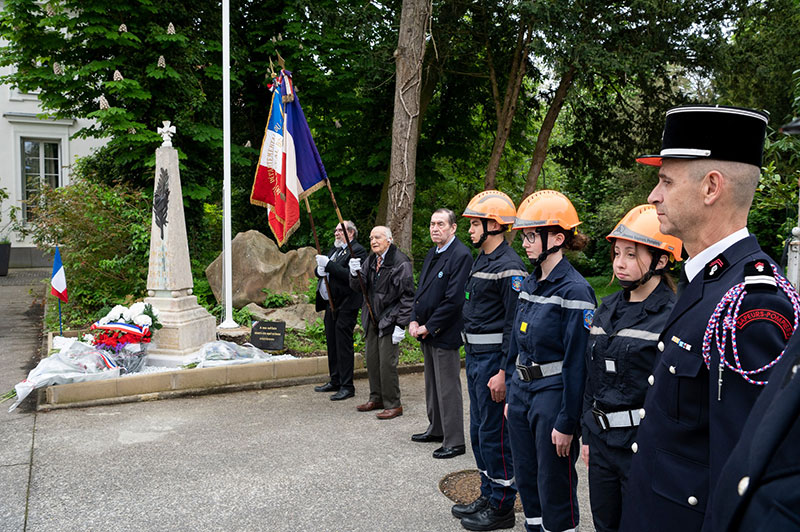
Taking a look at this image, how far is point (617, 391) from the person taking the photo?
117 inches

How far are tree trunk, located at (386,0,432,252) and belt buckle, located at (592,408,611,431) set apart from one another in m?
8.34

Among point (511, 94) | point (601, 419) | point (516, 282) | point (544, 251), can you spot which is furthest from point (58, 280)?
point (511, 94)

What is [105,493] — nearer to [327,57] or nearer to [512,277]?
[512,277]

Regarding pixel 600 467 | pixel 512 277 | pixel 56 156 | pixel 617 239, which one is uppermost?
pixel 56 156

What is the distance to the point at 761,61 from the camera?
45.2 feet

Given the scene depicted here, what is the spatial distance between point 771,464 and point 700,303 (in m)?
0.93

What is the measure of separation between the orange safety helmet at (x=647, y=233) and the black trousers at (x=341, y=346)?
5218mm

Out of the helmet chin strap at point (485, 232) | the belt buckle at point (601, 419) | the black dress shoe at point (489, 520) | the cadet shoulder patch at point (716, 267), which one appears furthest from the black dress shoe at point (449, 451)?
the cadet shoulder patch at point (716, 267)

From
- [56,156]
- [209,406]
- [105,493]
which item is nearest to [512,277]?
[105,493]

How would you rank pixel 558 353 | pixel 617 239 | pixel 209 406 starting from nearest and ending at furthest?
pixel 617 239
pixel 558 353
pixel 209 406

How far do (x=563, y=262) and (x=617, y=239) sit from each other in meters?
0.61

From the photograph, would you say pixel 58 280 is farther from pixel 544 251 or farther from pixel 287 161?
pixel 544 251

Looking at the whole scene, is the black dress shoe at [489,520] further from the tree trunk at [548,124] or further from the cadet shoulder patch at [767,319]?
the tree trunk at [548,124]

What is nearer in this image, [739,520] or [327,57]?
[739,520]
